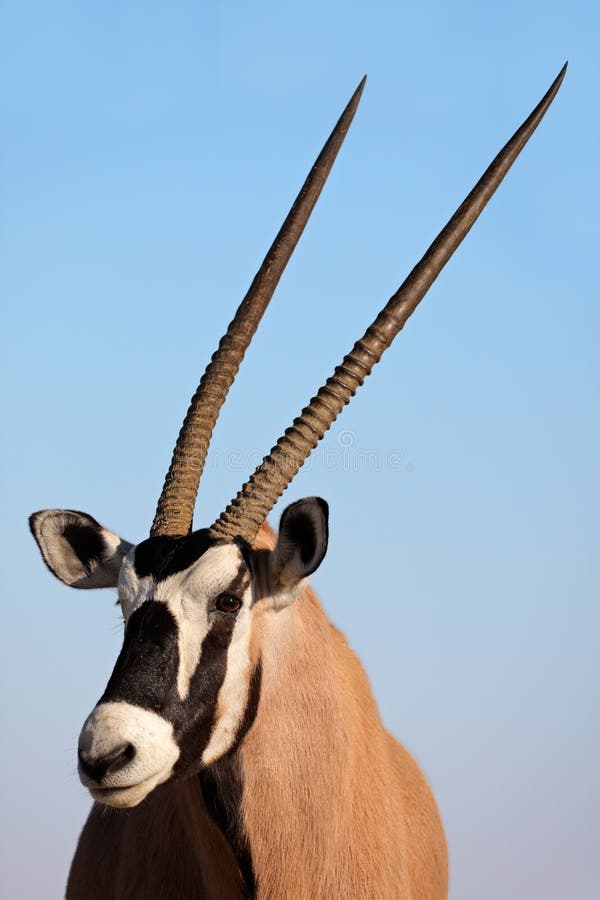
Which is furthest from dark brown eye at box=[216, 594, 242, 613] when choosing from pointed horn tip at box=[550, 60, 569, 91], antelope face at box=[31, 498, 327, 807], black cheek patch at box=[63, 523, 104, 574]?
pointed horn tip at box=[550, 60, 569, 91]

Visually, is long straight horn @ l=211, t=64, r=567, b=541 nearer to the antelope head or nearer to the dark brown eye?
the antelope head

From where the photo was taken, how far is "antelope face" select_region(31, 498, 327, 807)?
5.17 meters

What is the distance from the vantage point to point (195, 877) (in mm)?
6195

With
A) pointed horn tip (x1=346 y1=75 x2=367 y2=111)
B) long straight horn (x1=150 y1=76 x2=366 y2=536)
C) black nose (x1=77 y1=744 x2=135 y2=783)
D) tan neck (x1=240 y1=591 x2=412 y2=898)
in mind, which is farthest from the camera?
pointed horn tip (x1=346 y1=75 x2=367 y2=111)

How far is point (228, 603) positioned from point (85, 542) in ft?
3.62

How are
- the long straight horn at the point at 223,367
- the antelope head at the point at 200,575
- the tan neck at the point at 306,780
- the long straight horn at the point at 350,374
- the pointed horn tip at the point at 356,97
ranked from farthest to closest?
the pointed horn tip at the point at 356,97, the long straight horn at the point at 223,367, the long straight horn at the point at 350,374, the tan neck at the point at 306,780, the antelope head at the point at 200,575

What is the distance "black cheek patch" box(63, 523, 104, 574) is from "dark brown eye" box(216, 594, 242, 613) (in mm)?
961

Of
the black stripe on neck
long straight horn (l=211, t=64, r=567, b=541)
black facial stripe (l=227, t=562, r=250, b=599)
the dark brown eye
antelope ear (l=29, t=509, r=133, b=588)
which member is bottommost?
the black stripe on neck

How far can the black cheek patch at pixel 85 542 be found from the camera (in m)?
6.36

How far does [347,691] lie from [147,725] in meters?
1.55

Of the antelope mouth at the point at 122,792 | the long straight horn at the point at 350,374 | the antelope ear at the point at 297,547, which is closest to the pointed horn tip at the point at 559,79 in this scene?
the long straight horn at the point at 350,374

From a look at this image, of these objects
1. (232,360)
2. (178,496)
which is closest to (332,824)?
(178,496)

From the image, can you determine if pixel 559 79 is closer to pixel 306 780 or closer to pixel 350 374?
pixel 350 374

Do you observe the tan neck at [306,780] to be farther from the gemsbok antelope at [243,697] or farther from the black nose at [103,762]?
the black nose at [103,762]
